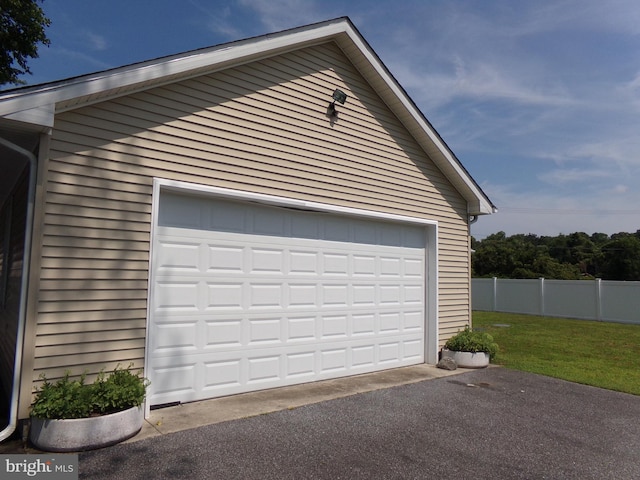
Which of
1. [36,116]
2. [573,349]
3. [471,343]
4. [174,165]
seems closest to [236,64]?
[174,165]

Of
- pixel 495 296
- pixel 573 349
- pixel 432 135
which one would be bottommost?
pixel 573 349

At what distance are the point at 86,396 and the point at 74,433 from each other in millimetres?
303

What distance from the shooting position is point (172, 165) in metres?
4.99

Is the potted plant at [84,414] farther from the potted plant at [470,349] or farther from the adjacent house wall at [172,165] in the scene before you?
the potted plant at [470,349]

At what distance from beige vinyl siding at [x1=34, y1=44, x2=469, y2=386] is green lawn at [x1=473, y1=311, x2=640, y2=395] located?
4017 millimetres

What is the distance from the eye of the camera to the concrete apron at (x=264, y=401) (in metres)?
4.45

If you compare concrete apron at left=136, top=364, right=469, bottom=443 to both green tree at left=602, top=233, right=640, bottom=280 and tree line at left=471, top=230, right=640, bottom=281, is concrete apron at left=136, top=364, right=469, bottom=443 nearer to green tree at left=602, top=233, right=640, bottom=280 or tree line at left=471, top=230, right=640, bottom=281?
tree line at left=471, top=230, right=640, bottom=281

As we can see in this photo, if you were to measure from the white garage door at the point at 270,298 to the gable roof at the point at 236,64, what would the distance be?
1320 millimetres

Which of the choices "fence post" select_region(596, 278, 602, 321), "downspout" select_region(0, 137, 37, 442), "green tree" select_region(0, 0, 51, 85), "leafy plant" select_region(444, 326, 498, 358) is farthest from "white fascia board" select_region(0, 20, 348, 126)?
"fence post" select_region(596, 278, 602, 321)

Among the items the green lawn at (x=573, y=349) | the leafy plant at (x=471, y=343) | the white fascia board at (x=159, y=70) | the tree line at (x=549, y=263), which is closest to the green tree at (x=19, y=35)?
the white fascia board at (x=159, y=70)

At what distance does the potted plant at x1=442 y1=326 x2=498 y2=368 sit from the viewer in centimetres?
761

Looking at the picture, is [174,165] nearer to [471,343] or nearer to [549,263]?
[471,343]

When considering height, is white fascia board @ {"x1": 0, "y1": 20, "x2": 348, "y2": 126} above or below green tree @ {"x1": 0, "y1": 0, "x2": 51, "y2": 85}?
below

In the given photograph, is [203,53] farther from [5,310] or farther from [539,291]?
[539,291]
